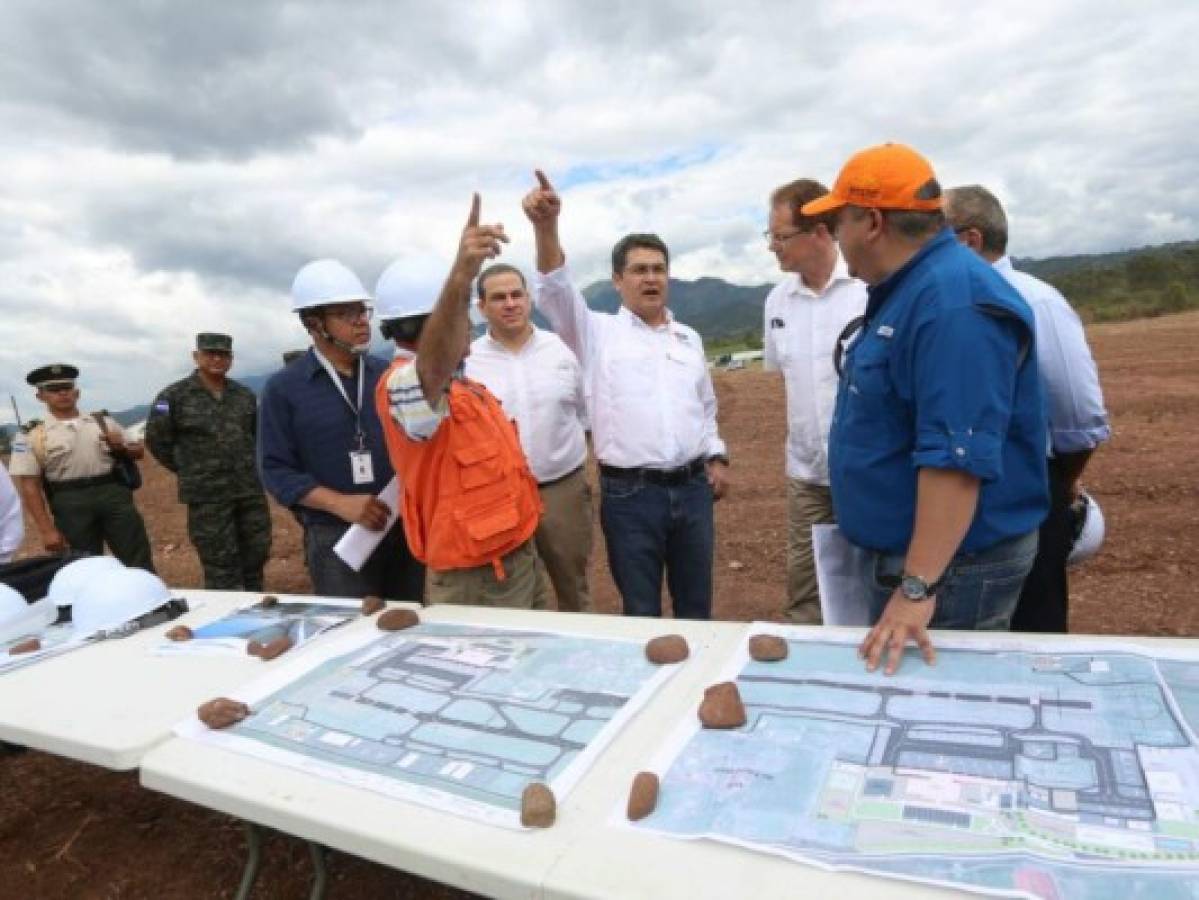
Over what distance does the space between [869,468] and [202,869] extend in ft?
8.21

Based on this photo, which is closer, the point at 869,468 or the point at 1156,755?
the point at 1156,755

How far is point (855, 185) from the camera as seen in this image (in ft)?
5.73

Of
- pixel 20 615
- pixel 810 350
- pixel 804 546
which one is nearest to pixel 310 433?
pixel 20 615

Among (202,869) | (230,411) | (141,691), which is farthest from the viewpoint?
(230,411)

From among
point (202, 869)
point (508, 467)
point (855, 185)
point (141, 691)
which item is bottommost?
point (202, 869)

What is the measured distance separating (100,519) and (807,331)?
4.70 meters

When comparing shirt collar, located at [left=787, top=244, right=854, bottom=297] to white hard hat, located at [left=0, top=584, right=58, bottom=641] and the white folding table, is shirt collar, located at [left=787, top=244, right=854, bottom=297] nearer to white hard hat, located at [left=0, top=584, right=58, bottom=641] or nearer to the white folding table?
the white folding table

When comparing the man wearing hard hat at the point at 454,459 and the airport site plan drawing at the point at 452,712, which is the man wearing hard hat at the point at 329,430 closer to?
the man wearing hard hat at the point at 454,459

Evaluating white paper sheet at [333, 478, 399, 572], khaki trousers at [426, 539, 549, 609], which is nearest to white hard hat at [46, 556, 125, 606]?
white paper sheet at [333, 478, 399, 572]

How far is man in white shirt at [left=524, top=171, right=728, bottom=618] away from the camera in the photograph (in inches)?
127

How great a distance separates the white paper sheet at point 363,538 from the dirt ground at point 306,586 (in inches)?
38.6

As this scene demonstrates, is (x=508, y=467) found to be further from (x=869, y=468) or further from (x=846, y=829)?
(x=846, y=829)

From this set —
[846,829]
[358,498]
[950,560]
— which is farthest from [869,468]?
[358,498]

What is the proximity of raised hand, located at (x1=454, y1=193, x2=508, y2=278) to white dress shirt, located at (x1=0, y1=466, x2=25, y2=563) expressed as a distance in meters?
2.97
